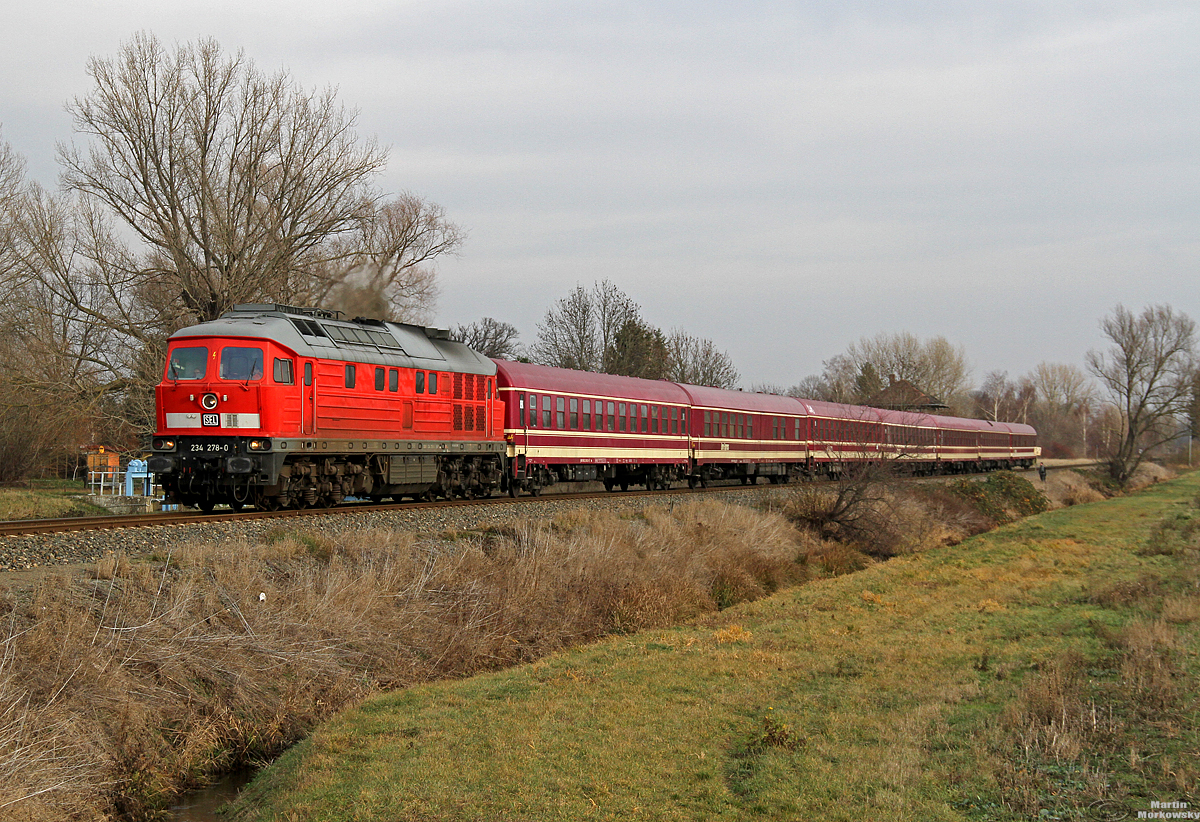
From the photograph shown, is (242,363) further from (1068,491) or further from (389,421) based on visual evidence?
(1068,491)

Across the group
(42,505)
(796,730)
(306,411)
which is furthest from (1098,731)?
(42,505)

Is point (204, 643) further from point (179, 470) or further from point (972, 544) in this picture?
point (972, 544)

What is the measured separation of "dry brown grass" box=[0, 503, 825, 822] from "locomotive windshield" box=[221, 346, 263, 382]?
3.72 meters

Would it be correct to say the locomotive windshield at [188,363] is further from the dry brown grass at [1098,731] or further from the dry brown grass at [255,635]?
the dry brown grass at [1098,731]

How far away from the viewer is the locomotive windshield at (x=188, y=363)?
1781cm

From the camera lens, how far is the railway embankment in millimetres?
9422

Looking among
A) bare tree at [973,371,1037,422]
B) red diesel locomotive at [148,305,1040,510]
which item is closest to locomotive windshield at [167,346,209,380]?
red diesel locomotive at [148,305,1040,510]

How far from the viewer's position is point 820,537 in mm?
31078

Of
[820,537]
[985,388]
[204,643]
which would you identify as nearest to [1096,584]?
[820,537]

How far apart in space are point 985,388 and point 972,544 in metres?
120

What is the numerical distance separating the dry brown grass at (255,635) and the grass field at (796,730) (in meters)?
0.96

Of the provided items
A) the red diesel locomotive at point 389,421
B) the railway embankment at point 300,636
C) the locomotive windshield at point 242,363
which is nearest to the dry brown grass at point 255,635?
the railway embankment at point 300,636

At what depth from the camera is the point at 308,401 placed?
18625 millimetres

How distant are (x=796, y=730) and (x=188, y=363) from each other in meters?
13.4
